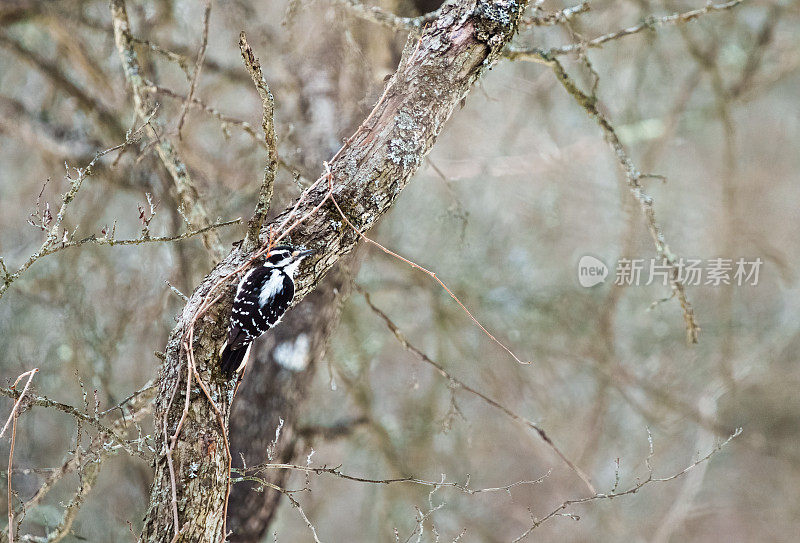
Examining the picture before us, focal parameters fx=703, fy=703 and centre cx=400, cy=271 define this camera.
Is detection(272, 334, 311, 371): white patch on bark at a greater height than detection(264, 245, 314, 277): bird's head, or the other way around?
detection(272, 334, 311, 371): white patch on bark

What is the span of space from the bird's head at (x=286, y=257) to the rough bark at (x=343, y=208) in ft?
0.08

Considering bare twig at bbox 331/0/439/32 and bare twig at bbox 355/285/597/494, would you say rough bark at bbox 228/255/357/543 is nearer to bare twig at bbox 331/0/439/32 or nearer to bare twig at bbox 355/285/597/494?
bare twig at bbox 355/285/597/494

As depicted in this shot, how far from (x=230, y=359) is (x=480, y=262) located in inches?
136

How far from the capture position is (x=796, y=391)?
488 centimetres

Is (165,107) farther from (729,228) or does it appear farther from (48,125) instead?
(729,228)

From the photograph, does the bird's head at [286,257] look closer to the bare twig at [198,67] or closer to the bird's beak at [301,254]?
the bird's beak at [301,254]

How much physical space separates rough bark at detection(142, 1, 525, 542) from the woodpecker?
25 millimetres

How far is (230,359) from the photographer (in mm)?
1373

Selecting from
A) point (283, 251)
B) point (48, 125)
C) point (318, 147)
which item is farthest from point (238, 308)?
point (48, 125)

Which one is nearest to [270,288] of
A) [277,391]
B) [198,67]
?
[198,67]

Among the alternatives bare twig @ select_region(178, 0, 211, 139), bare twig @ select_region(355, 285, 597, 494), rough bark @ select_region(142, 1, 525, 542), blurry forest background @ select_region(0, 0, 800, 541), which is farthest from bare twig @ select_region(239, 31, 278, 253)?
blurry forest background @ select_region(0, 0, 800, 541)

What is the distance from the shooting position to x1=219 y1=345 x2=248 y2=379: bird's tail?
4.46 feet

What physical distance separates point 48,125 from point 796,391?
4.91 m

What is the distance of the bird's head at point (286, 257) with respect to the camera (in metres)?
1.36
